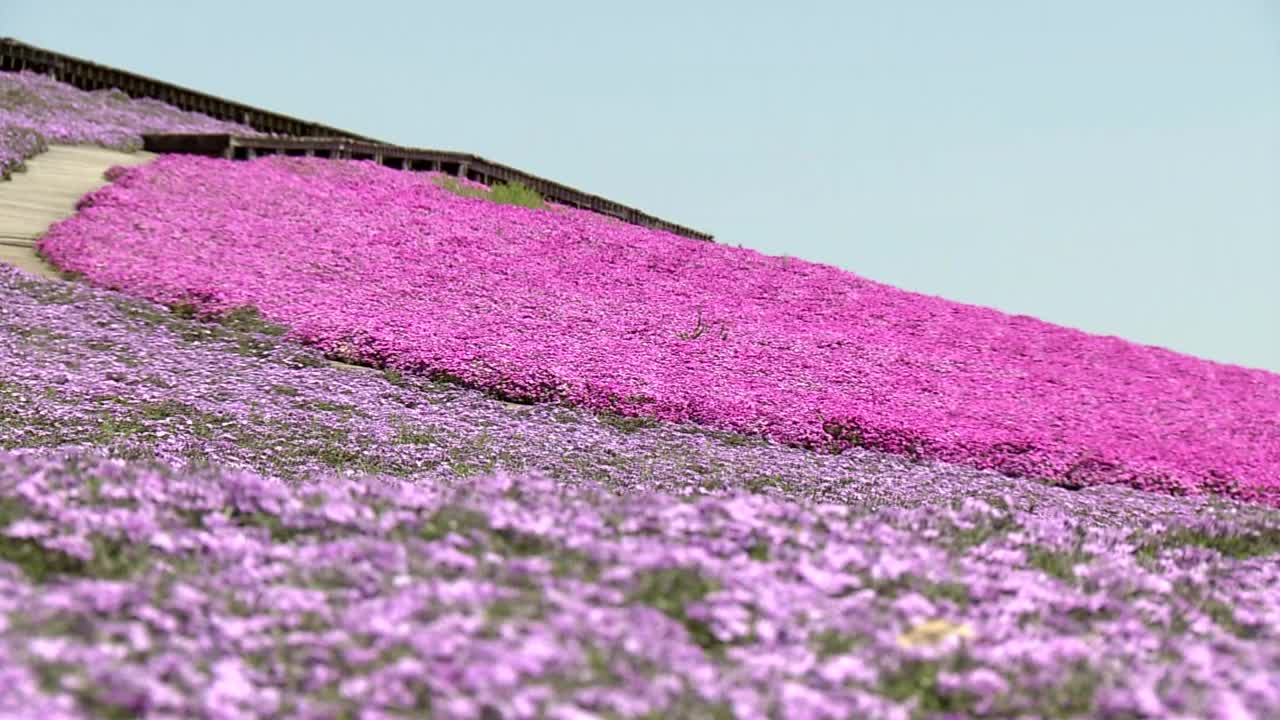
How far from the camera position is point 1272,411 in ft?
62.1

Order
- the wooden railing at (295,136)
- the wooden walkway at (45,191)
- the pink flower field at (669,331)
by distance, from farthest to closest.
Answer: the wooden railing at (295,136), the wooden walkway at (45,191), the pink flower field at (669,331)

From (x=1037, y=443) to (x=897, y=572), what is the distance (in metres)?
10.3

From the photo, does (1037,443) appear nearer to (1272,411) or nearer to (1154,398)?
(1154,398)

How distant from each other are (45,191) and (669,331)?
1211 cm

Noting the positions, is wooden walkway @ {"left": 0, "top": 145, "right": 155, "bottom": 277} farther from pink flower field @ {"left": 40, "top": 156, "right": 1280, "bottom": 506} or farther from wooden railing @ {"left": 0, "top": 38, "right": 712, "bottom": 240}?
wooden railing @ {"left": 0, "top": 38, "right": 712, "bottom": 240}

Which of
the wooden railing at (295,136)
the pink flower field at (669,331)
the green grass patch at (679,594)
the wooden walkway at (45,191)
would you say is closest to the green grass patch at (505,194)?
the pink flower field at (669,331)

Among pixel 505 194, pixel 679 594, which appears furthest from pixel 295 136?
pixel 679 594

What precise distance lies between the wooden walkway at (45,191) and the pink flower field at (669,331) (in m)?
0.47

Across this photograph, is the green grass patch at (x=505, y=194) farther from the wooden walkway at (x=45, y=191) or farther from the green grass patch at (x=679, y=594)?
the green grass patch at (x=679, y=594)

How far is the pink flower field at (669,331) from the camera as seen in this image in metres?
14.5

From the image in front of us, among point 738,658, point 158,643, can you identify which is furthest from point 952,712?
point 158,643

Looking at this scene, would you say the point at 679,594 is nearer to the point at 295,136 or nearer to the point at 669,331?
the point at 669,331

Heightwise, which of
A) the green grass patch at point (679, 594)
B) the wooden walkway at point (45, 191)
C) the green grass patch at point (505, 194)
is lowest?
the wooden walkway at point (45, 191)

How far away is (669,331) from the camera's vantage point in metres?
17.7
